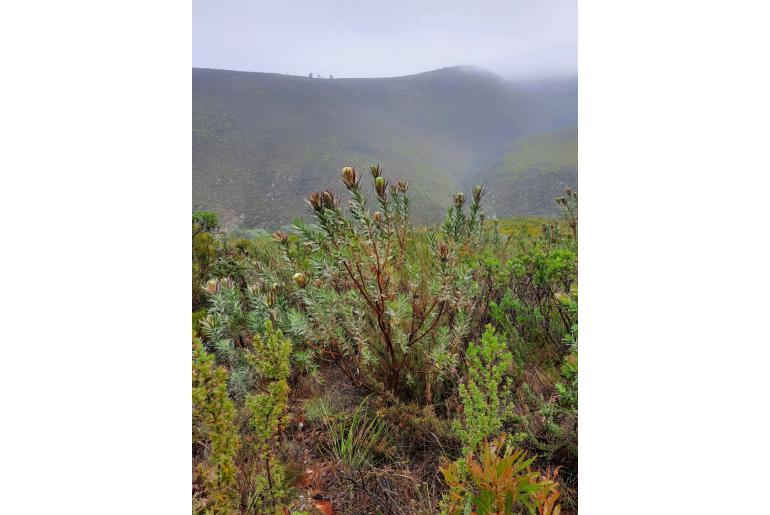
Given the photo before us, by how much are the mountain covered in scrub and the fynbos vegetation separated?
0.29ft

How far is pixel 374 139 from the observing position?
127 cm

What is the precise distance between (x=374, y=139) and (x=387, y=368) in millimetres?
755

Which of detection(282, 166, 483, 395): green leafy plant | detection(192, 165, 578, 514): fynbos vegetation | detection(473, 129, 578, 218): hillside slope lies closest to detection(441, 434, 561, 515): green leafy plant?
detection(192, 165, 578, 514): fynbos vegetation

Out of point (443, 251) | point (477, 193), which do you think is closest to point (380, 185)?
point (443, 251)

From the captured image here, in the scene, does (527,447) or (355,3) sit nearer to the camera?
(527,447)

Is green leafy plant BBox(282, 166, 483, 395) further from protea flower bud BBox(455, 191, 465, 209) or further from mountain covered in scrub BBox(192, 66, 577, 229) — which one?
mountain covered in scrub BBox(192, 66, 577, 229)

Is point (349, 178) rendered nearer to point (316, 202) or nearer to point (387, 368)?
point (316, 202)

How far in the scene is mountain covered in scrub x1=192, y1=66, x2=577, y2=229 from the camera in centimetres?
121
